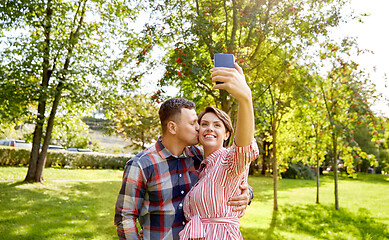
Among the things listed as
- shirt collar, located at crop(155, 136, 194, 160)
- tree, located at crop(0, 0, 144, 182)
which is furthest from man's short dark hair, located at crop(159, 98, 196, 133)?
tree, located at crop(0, 0, 144, 182)

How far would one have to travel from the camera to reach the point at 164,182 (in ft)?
7.72

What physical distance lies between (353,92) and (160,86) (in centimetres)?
675

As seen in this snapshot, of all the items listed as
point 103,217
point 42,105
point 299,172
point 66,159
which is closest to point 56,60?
point 42,105

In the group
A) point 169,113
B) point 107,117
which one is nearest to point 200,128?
point 169,113

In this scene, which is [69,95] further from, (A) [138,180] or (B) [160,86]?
(A) [138,180]

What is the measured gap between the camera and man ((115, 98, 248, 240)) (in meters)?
2.21

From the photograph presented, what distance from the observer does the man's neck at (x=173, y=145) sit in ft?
8.16

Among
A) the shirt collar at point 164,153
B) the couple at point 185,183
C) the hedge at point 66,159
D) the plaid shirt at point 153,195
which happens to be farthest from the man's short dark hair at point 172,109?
the hedge at point 66,159

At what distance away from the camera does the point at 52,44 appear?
488 inches

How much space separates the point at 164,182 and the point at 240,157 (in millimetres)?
849

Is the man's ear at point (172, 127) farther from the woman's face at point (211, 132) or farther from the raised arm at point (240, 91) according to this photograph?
the raised arm at point (240, 91)

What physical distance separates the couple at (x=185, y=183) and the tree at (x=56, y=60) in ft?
30.2

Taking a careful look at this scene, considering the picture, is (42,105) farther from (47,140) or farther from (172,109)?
(172,109)

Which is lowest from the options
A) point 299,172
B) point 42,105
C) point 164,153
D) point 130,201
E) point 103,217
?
point 103,217
